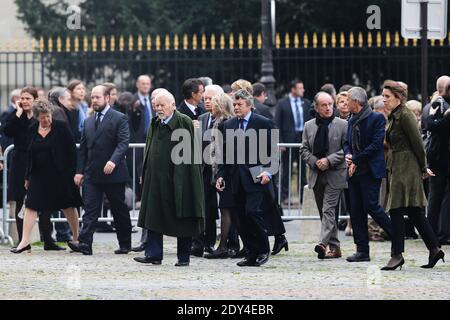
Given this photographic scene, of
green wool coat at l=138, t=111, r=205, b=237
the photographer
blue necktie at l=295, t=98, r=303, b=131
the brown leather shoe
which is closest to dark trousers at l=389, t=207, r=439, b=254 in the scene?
the brown leather shoe

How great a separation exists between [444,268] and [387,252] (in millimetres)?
1745

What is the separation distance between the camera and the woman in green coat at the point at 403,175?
43.8ft

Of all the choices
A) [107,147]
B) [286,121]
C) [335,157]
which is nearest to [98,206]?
[107,147]

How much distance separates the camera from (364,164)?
1416 cm

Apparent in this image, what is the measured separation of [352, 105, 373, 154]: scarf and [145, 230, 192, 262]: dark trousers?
6.11 ft

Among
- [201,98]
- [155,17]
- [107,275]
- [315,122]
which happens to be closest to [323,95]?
[315,122]

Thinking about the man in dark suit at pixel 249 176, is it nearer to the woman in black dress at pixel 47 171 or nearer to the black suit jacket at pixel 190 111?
the black suit jacket at pixel 190 111

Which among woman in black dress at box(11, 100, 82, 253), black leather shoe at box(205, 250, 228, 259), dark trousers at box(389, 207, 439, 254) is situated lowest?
black leather shoe at box(205, 250, 228, 259)

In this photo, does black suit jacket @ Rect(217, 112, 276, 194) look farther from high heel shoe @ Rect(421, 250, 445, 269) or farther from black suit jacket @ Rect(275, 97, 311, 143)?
black suit jacket @ Rect(275, 97, 311, 143)

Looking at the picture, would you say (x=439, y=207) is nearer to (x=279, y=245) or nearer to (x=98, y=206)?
(x=279, y=245)

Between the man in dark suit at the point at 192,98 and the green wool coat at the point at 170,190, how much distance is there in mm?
1218

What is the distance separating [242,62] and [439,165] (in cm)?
855

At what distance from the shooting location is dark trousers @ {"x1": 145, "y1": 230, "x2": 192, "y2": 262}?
13930 mm
